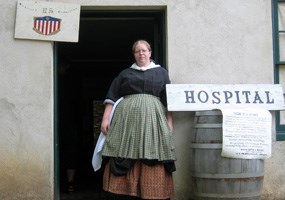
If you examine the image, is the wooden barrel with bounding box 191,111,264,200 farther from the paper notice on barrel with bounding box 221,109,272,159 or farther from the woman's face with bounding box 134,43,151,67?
the woman's face with bounding box 134,43,151,67

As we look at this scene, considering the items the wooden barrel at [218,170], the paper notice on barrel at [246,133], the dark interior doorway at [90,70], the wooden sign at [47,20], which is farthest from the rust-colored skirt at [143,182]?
the wooden sign at [47,20]

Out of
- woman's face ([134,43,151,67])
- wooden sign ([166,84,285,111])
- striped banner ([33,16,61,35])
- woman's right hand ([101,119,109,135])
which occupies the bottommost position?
woman's right hand ([101,119,109,135])

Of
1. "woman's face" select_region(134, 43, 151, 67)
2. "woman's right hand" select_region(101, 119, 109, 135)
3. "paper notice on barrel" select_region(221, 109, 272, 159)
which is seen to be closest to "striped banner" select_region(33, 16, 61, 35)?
"woman's face" select_region(134, 43, 151, 67)

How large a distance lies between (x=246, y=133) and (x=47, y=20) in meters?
2.37

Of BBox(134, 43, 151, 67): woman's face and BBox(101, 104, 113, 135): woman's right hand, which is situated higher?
BBox(134, 43, 151, 67): woman's face

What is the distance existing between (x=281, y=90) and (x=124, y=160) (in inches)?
73.1

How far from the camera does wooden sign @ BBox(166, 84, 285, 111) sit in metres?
4.99

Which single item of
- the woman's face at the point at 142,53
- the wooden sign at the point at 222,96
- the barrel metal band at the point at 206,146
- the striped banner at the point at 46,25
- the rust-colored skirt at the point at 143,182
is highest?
the striped banner at the point at 46,25

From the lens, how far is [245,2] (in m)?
5.35

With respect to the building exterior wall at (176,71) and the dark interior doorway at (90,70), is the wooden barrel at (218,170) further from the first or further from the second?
the dark interior doorway at (90,70)

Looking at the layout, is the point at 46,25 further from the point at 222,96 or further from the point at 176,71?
the point at 222,96

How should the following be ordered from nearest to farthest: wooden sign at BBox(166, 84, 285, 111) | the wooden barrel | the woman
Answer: the wooden barrel < the woman < wooden sign at BBox(166, 84, 285, 111)

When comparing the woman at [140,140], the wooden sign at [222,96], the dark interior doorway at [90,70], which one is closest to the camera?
the woman at [140,140]

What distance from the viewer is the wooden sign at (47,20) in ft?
16.9
